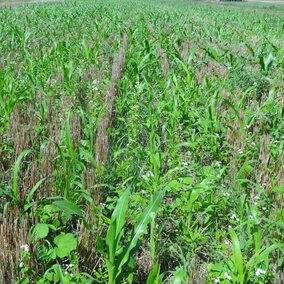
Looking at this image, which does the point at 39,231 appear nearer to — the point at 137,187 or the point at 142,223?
the point at 142,223

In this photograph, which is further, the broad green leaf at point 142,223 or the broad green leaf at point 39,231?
the broad green leaf at point 39,231

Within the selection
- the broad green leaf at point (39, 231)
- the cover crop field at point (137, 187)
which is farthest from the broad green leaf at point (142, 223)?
the broad green leaf at point (39, 231)

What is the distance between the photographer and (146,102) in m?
3.75

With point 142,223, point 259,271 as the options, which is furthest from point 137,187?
point 259,271

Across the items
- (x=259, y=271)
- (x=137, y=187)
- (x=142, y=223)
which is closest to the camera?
(x=259, y=271)

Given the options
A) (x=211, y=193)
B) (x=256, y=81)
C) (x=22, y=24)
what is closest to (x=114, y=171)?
(x=211, y=193)

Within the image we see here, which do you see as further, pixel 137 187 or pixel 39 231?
pixel 137 187

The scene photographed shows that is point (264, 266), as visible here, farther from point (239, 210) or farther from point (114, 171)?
point (114, 171)

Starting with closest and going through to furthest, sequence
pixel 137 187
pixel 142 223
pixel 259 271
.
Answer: pixel 259 271 → pixel 142 223 → pixel 137 187

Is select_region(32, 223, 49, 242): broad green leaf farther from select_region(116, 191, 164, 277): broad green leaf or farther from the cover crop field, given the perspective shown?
select_region(116, 191, 164, 277): broad green leaf

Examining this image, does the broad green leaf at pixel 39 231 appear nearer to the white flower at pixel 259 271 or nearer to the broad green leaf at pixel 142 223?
the broad green leaf at pixel 142 223

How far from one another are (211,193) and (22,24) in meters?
7.88

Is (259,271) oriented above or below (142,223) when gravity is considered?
below

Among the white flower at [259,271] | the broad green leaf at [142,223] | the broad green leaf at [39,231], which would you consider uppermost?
the broad green leaf at [142,223]
